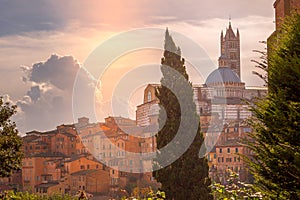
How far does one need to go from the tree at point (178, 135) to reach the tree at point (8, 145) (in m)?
5.16

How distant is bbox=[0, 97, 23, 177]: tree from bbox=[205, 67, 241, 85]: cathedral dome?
247 feet

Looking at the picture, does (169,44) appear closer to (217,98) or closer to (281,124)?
(281,124)

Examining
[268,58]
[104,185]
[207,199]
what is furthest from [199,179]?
[104,185]

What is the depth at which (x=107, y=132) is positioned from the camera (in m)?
66.3

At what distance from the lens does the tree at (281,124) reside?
185 inches

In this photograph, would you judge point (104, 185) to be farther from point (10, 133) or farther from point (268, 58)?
point (268, 58)

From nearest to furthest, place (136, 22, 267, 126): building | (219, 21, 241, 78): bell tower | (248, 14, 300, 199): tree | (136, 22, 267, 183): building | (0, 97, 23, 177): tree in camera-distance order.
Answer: (248, 14, 300, 199): tree, (0, 97, 23, 177): tree, (136, 22, 267, 183): building, (136, 22, 267, 126): building, (219, 21, 241, 78): bell tower

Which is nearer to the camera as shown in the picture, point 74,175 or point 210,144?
point 74,175

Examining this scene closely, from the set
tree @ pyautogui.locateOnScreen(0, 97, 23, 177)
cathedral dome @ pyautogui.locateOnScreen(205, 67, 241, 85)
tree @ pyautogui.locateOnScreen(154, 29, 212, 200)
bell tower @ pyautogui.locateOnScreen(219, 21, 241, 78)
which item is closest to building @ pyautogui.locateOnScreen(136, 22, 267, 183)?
cathedral dome @ pyautogui.locateOnScreen(205, 67, 241, 85)

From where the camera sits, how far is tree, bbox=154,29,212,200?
1719 cm

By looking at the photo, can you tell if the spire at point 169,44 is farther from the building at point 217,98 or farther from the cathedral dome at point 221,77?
the cathedral dome at point 221,77

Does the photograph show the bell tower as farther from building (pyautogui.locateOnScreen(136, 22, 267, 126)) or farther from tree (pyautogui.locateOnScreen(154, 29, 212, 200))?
tree (pyautogui.locateOnScreen(154, 29, 212, 200))

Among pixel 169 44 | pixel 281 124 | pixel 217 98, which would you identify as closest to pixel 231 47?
pixel 217 98

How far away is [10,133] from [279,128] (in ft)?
31.9
